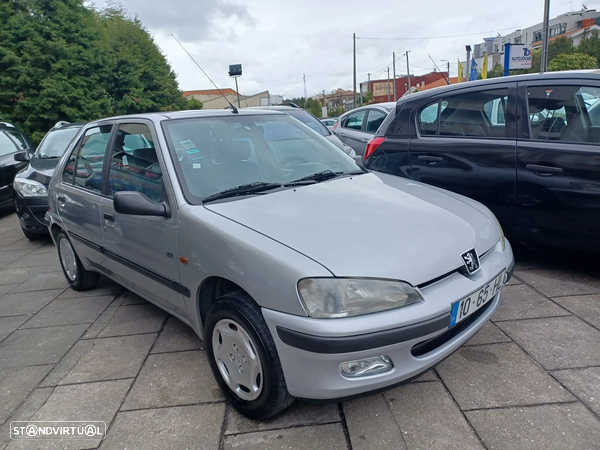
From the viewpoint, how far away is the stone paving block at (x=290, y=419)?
2.35 metres

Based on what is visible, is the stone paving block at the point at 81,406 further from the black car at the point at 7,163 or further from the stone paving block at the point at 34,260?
the black car at the point at 7,163

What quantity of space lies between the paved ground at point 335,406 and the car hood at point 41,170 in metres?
2.91

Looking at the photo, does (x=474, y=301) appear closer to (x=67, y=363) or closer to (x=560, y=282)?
(x=560, y=282)

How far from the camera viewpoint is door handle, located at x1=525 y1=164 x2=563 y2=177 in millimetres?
3648

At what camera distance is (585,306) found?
11.0ft

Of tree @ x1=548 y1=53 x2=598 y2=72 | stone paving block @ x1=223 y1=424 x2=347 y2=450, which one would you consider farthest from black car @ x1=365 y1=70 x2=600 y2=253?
tree @ x1=548 y1=53 x2=598 y2=72

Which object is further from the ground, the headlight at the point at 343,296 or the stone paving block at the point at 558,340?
the headlight at the point at 343,296

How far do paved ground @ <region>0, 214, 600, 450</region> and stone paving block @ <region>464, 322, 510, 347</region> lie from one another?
1 cm

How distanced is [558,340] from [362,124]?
22.8 feet

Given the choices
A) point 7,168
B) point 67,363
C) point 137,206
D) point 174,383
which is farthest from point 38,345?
point 7,168

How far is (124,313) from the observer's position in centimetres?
392

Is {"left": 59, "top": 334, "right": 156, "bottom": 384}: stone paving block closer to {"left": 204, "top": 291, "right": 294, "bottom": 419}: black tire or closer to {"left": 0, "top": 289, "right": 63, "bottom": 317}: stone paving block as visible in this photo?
{"left": 204, "top": 291, "right": 294, "bottom": 419}: black tire

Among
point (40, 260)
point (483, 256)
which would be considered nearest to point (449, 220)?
point (483, 256)

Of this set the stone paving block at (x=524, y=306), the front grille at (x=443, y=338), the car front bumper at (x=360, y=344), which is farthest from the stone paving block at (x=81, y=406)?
the stone paving block at (x=524, y=306)
